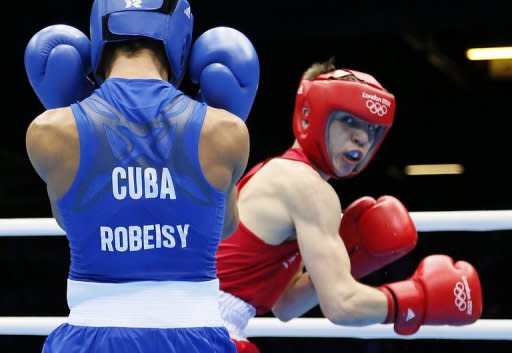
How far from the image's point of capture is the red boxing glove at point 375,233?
2361 millimetres

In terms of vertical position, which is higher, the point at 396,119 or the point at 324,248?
the point at 324,248

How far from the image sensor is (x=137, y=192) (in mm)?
1578

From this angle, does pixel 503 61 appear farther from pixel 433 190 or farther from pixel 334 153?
pixel 334 153

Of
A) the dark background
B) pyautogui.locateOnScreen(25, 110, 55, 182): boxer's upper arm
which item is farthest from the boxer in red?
the dark background

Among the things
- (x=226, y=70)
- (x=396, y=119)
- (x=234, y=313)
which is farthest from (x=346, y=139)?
(x=396, y=119)

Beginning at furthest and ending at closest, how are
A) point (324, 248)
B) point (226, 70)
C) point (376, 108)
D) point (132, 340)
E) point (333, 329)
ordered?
point (333, 329), point (376, 108), point (324, 248), point (226, 70), point (132, 340)

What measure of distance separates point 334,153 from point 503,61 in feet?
15.5

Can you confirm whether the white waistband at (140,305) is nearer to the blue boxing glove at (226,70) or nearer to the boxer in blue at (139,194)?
the boxer in blue at (139,194)

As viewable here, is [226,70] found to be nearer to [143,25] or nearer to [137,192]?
[143,25]

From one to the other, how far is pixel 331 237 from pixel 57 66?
2.66 feet

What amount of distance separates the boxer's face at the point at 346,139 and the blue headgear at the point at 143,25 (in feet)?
2.40

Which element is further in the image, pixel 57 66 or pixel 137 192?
pixel 57 66

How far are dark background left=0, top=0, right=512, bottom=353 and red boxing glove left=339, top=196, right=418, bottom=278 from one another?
98.4 inches

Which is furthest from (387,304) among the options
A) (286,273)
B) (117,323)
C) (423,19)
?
(423,19)
